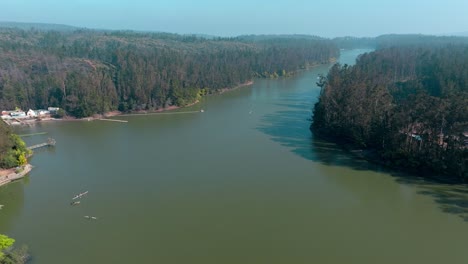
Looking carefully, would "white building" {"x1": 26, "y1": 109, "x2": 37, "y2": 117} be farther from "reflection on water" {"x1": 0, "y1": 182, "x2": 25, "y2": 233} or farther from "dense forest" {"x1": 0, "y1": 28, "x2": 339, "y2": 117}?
"reflection on water" {"x1": 0, "y1": 182, "x2": 25, "y2": 233}

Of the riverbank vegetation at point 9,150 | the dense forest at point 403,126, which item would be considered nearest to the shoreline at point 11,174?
the riverbank vegetation at point 9,150

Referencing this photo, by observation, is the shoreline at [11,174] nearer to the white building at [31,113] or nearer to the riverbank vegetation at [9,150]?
the riverbank vegetation at [9,150]

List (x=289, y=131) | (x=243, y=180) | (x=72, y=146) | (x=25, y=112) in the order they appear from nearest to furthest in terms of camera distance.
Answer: (x=243, y=180), (x=72, y=146), (x=289, y=131), (x=25, y=112)

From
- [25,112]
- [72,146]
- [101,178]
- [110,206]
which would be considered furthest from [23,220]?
[25,112]

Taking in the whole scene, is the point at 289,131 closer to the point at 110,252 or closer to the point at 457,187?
the point at 457,187

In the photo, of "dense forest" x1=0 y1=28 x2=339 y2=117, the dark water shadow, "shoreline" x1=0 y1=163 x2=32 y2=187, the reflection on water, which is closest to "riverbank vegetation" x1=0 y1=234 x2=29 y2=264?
the reflection on water

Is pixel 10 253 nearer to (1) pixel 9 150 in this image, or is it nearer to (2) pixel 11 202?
(2) pixel 11 202
